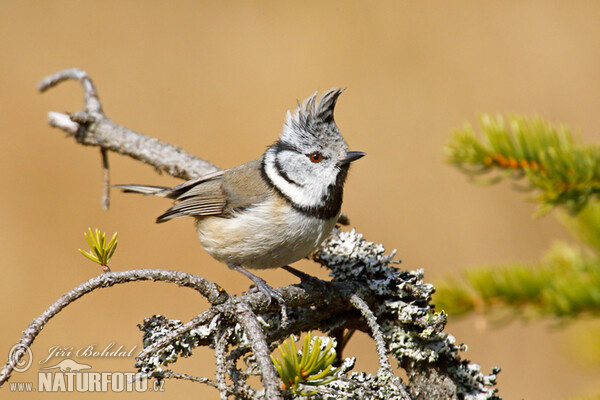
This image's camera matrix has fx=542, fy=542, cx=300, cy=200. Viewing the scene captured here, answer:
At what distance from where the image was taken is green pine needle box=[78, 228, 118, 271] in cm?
135

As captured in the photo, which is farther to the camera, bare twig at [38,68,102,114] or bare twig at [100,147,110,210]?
bare twig at [38,68,102,114]

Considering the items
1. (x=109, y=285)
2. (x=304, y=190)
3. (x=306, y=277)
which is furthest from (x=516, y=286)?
(x=109, y=285)

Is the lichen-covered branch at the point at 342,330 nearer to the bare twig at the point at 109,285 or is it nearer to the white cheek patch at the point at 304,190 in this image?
the bare twig at the point at 109,285

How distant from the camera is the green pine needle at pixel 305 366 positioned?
1217 mm

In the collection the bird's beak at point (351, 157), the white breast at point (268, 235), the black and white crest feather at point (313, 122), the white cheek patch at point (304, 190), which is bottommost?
the white breast at point (268, 235)

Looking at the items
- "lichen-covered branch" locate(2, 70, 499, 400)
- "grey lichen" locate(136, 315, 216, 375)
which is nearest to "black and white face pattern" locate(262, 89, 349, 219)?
"lichen-covered branch" locate(2, 70, 499, 400)

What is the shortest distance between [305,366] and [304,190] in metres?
1.26

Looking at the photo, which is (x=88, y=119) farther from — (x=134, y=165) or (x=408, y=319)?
Result: (x=134, y=165)

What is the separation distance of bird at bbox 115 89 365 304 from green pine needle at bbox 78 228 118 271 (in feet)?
3.04

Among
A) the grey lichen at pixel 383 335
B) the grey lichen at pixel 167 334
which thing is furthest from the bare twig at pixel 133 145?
the grey lichen at pixel 167 334

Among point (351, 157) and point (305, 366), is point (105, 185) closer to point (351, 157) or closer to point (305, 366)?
point (351, 157)

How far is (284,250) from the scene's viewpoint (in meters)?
2.32

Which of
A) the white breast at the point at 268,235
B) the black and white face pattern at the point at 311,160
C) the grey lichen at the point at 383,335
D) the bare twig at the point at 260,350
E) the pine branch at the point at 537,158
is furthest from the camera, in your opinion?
the black and white face pattern at the point at 311,160

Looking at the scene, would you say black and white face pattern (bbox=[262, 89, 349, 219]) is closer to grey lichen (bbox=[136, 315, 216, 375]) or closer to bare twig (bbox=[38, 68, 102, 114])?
grey lichen (bbox=[136, 315, 216, 375])
